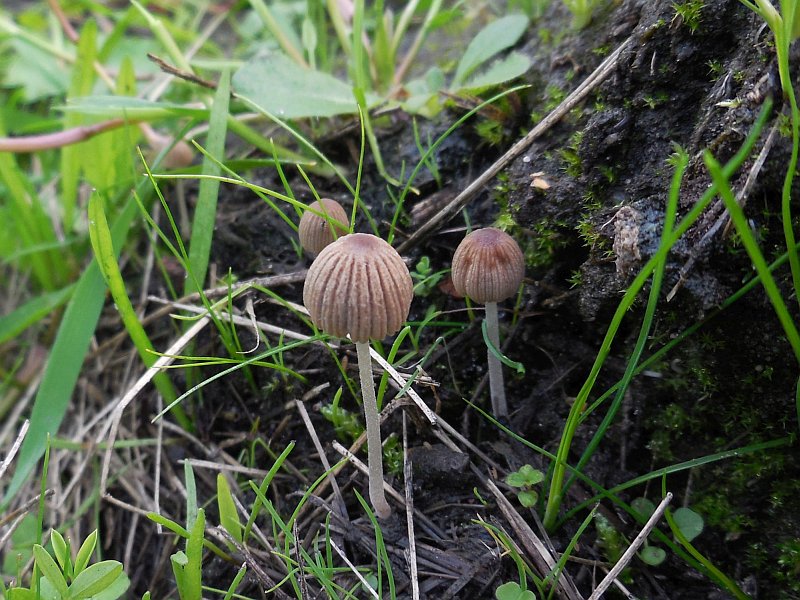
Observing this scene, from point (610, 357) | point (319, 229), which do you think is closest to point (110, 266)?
point (319, 229)

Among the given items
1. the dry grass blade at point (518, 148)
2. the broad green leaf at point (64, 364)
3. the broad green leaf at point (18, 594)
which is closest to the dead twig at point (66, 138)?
the broad green leaf at point (64, 364)

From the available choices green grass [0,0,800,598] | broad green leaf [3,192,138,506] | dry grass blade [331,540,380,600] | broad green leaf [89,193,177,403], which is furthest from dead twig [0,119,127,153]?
dry grass blade [331,540,380,600]

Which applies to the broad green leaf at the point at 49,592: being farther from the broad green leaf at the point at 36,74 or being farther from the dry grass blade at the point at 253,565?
the broad green leaf at the point at 36,74

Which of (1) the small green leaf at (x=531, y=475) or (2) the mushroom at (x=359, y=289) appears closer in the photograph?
(2) the mushroom at (x=359, y=289)

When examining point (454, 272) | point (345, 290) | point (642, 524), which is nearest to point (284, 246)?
point (454, 272)

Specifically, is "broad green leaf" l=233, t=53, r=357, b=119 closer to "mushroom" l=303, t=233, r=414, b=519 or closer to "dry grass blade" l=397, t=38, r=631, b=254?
"dry grass blade" l=397, t=38, r=631, b=254
